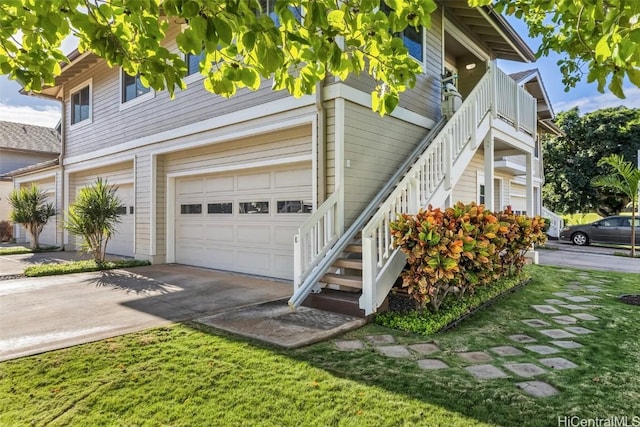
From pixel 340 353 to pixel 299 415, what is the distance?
1166mm

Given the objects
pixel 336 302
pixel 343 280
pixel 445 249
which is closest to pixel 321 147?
pixel 343 280

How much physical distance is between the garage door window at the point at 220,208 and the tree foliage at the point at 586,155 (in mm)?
22446

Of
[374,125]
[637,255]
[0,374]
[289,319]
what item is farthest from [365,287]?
[637,255]

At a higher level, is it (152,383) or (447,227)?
(447,227)

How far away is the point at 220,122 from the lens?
7785 mm

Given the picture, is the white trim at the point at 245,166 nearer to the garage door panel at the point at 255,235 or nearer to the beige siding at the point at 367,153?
the beige siding at the point at 367,153

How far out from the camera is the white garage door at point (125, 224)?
11.2 m

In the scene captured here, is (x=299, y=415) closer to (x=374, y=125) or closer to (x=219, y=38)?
(x=219, y=38)

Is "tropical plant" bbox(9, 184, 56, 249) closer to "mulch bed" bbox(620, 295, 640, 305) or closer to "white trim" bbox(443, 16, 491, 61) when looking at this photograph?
"white trim" bbox(443, 16, 491, 61)

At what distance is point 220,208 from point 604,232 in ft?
50.1

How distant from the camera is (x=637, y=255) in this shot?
12492mm

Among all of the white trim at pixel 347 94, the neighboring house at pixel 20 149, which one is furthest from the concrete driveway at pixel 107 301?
the neighboring house at pixel 20 149

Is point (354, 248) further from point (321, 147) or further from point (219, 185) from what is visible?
point (219, 185)

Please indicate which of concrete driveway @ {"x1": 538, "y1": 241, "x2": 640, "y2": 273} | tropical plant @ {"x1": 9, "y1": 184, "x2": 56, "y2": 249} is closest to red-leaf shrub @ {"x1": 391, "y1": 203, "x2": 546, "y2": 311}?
concrete driveway @ {"x1": 538, "y1": 241, "x2": 640, "y2": 273}
